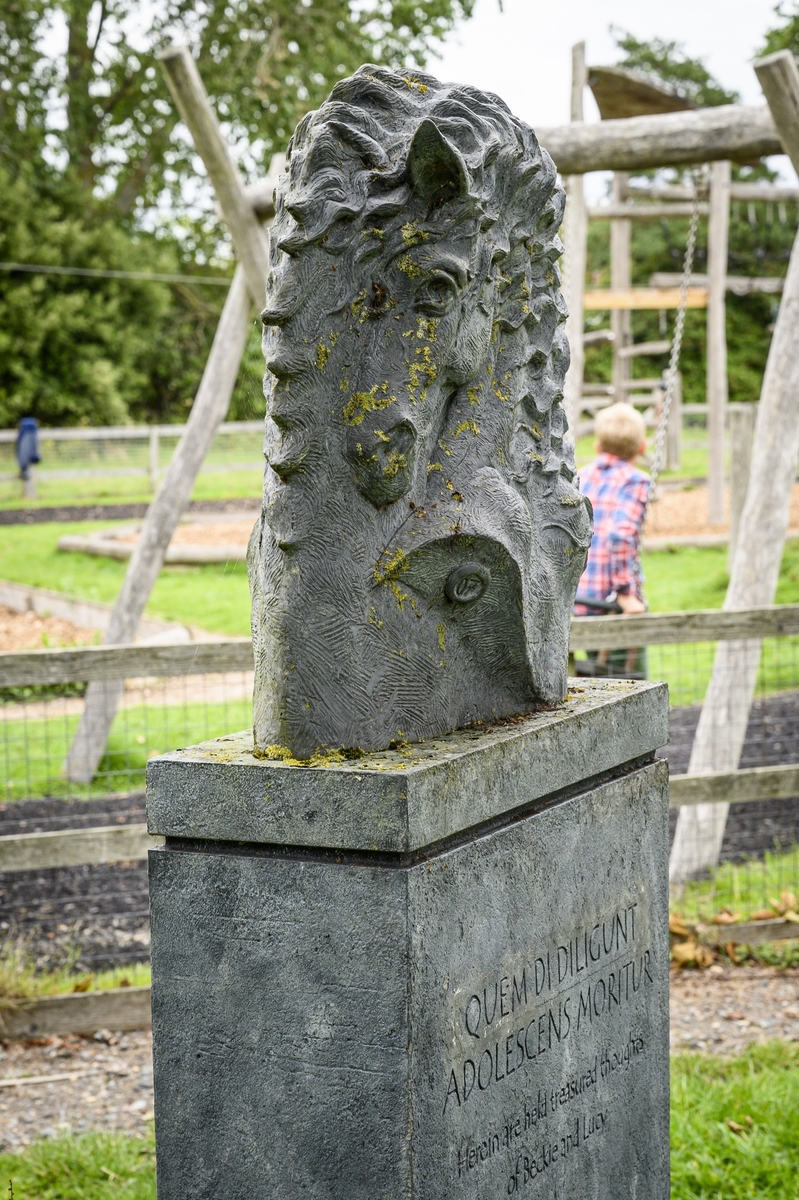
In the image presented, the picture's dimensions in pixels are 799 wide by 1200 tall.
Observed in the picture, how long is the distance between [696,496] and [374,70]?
16.4 metres

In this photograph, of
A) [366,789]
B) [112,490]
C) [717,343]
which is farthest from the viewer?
[112,490]

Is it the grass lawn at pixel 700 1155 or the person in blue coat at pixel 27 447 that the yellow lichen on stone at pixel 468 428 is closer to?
the grass lawn at pixel 700 1155

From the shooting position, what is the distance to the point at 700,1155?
3947 millimetres

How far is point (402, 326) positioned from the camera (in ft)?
8.43

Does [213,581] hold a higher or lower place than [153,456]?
lower

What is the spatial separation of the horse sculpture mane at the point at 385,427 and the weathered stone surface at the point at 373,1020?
29cm

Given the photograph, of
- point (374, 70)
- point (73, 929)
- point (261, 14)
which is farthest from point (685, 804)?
point (261, 14)

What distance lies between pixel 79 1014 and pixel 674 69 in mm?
39730

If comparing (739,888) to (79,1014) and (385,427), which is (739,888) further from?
(385,427)

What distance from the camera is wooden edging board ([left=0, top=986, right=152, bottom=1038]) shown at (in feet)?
16.4

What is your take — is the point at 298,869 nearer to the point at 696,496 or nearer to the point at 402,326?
the point at 402,326

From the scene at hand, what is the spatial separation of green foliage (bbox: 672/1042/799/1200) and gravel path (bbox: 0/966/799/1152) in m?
0.24

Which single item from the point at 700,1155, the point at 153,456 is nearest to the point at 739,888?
the point at 700,1155

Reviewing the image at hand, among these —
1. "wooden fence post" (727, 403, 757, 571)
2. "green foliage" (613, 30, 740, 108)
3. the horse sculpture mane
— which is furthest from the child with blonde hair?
"green foliage" (613, 30, 740, 108)
